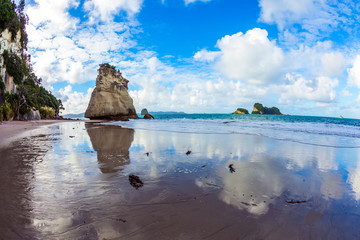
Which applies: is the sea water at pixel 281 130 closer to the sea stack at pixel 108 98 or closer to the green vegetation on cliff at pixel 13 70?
the sea stack at pixel 108 98

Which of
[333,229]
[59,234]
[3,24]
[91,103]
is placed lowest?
[333,229]

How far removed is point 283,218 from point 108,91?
46316 mm

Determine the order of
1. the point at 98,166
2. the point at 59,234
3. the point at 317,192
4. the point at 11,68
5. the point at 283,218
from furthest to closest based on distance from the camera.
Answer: the point at 11,68, the point at 98,166, the point at 317,192, the point at 283,218, the point at 59,234

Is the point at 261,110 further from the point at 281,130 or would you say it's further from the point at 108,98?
the point at 281,130

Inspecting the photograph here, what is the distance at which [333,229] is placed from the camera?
8.74ft

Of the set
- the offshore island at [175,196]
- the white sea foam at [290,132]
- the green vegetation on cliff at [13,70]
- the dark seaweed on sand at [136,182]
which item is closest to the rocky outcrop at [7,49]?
the green vegetation on cliff at [13,70]

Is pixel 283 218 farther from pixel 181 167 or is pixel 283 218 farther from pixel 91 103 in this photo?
pixel 91 103

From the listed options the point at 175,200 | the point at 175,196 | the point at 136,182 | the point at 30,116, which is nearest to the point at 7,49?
the point at 30,116

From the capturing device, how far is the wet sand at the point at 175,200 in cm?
247

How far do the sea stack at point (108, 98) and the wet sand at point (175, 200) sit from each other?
39334mm

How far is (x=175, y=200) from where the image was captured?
3.33 m

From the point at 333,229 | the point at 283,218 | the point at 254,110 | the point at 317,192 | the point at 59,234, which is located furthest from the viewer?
the point at 254,110

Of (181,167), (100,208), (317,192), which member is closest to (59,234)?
(100,208)

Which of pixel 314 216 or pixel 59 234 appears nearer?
pixel 59 234
